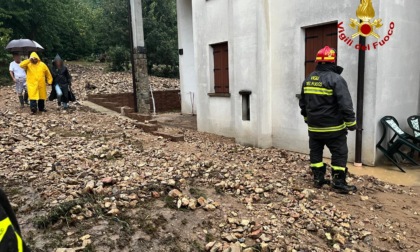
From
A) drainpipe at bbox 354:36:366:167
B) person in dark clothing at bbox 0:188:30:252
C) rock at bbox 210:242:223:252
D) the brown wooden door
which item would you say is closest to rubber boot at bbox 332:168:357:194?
drainpipe at bbox 354:36:366:167

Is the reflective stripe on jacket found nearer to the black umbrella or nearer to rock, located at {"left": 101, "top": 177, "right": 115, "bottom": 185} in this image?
rock, located at {"left": 101, "top": 177, "right": 115, "bottom": 185}

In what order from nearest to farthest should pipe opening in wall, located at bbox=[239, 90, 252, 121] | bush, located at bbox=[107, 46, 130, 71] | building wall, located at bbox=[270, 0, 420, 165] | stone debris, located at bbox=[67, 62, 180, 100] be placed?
1. building wall, located at bbox=[270, 0, 420, 165]
2. pipe opening in wall, located at bbox=[239, 90, 252, 121]
3. stone debris, located at bbox=[67, 62, 180, 100]
4. bush, located at bbox=[107, 46, 130, 71]

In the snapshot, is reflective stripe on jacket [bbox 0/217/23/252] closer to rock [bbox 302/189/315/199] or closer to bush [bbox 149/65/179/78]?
rock [bbox 302/189/315/199]

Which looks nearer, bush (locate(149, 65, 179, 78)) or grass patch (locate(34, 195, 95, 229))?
grass patch (locate(34, 195, 95, 229))

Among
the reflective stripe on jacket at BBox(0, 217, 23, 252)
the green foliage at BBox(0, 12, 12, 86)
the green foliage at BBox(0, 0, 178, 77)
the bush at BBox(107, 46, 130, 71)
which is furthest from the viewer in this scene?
the bush at BBox(107, 46, 130, 71)

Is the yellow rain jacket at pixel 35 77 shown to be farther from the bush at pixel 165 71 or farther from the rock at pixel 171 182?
the bush at pixel 165 71

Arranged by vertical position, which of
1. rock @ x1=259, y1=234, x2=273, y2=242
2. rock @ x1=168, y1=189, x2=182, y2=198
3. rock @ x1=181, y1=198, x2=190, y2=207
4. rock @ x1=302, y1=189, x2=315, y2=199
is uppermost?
rock @ x1=168, y1=189, x2=182, y2=198

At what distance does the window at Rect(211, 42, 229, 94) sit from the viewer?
9641mm

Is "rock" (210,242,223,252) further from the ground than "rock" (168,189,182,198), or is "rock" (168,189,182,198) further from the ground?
"rock" (168,189,182,198)

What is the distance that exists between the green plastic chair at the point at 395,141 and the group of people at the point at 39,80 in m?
8.66

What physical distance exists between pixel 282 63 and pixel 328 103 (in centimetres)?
322

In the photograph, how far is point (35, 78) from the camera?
9.77 meters

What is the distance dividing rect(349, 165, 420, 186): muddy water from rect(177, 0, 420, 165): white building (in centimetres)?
29

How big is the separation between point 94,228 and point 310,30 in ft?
19.6
